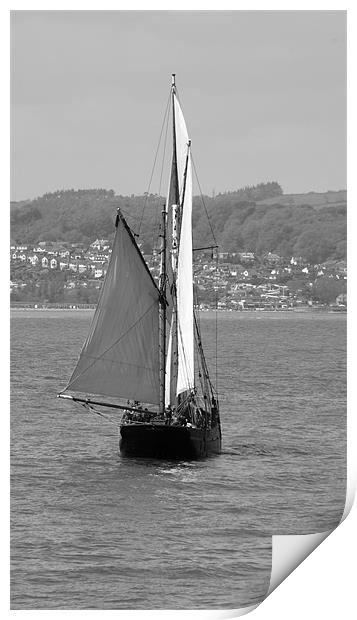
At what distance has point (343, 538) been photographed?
739cm

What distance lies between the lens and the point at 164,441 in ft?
47.6

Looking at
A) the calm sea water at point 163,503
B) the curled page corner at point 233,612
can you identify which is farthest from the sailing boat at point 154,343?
Result: the curled page corner at point 233,612

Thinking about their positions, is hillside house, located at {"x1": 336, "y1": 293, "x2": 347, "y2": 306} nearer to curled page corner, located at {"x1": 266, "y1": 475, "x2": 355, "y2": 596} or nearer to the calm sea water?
the calm sea water

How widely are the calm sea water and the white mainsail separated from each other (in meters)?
0.98

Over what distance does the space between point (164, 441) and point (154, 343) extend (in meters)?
1.31

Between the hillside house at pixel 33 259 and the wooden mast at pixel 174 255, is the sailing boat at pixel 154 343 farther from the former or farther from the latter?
the hillside house at pixel 33 259

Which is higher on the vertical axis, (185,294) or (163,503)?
(185,294)

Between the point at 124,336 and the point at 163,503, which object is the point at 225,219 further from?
the point at 163,503

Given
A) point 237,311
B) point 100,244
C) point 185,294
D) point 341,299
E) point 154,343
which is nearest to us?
point 185,294

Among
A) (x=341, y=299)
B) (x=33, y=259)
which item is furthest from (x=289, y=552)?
(x=341, y=299)

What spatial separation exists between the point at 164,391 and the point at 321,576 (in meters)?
7.94

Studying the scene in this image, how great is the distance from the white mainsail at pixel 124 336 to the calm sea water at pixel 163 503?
3.20ft

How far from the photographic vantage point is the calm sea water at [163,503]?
934 cm

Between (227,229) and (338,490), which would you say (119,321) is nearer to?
(338,490)
